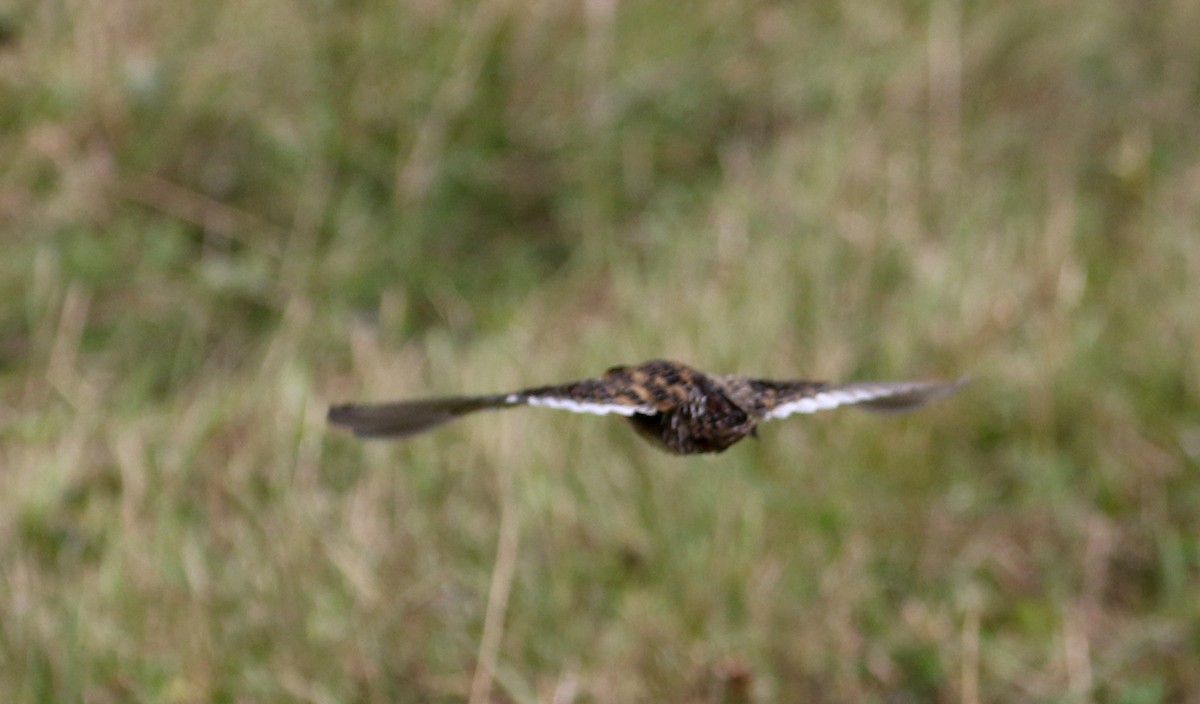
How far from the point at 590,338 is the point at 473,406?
1.75 m

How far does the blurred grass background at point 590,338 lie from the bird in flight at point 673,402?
75 cm

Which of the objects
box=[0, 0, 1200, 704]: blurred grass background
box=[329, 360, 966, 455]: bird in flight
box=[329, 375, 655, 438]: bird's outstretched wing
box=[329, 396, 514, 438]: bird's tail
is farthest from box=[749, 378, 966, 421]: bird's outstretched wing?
box=[0, 0, 1200, 704]: blurred grass background

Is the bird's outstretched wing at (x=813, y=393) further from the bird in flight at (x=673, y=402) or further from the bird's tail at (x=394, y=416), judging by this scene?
the bird's tail at (x=394, y=416)

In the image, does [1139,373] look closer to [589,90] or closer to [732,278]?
[732,278]

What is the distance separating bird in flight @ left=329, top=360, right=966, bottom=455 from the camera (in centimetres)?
124

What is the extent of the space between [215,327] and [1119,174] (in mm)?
2391

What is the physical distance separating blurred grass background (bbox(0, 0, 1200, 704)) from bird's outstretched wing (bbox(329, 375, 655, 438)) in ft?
2.28

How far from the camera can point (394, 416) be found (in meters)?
1.48

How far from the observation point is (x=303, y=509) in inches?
99.3

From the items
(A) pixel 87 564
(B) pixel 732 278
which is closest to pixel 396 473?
(A) pixel 87 564

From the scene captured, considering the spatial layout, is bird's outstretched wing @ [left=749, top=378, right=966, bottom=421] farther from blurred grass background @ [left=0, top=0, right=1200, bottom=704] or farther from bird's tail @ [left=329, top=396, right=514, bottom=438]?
blurred grass background @ [left=0, top=0, right=1200, bottom=704]

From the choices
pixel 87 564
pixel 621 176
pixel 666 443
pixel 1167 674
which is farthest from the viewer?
pixel 621 176

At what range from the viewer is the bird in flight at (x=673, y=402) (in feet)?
4.07

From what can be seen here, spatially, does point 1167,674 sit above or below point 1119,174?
below
